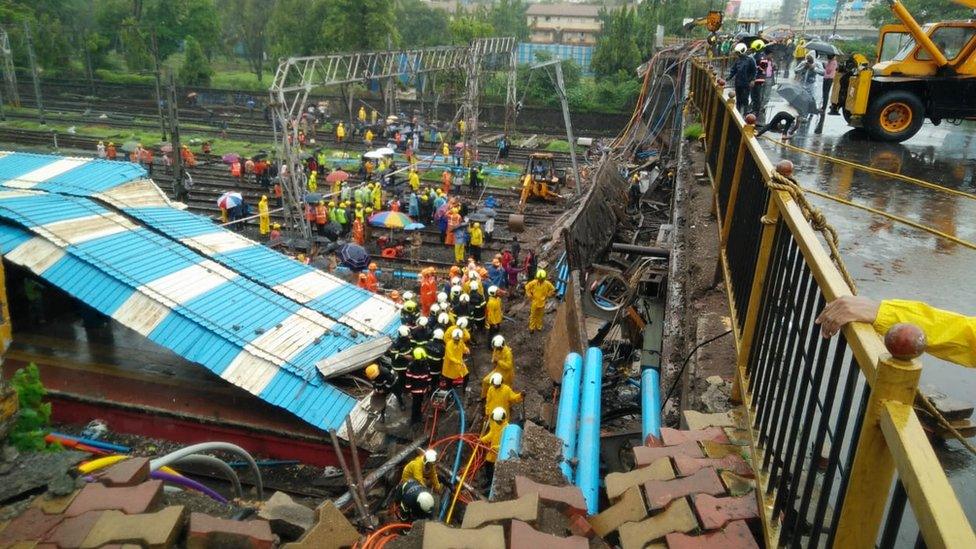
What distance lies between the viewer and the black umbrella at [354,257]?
16.8 m

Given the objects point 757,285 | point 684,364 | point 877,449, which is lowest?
point 684,364

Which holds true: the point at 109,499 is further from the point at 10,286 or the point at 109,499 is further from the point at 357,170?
the point at 357,170

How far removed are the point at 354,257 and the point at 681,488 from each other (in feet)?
47.8

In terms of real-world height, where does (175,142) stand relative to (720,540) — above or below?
below

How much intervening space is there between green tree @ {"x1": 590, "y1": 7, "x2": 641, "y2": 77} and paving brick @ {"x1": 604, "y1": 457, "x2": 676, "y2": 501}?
41843 millimetres

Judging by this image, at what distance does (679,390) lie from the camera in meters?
5.46

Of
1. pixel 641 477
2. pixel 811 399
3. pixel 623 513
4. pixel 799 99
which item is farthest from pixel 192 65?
pixel 811 399

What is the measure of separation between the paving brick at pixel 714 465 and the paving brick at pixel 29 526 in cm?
340

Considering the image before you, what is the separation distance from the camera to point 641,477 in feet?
10.6

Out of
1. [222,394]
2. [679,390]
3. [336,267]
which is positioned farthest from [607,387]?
[336,267]

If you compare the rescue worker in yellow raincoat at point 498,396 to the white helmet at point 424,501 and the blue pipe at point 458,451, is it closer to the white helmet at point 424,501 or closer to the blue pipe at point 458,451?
the blue pipe at point 458,451

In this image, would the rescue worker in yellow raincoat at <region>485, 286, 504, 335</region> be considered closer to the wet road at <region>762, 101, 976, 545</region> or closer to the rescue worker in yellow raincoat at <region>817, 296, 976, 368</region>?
Answer: the wet road at <region>762, 101, 976, 545</region>

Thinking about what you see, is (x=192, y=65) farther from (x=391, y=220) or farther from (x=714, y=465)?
(x=714, y=465)

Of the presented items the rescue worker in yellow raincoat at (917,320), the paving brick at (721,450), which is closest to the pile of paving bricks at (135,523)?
the paving brick at (721,450)
